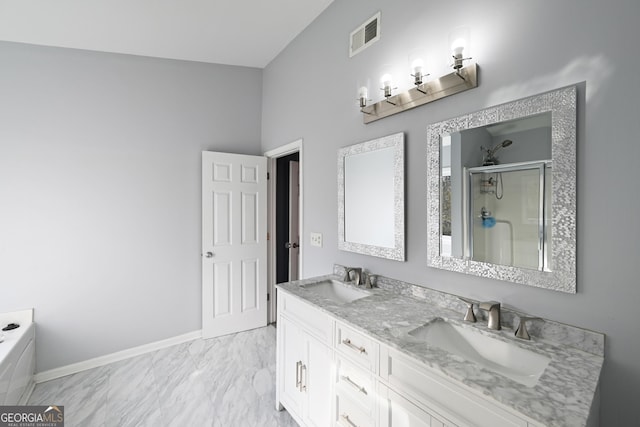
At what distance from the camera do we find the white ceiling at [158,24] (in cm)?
223

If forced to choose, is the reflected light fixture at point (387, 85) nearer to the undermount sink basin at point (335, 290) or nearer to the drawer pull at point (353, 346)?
the undermount sink basin at point (335, 290)

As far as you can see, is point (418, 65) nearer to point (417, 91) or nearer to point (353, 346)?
point (417, 91)

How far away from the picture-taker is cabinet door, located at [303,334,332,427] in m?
1.59

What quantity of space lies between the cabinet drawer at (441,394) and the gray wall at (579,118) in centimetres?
56

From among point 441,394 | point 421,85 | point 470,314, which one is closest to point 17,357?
point 441,394

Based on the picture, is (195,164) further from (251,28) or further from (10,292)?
(10,292)

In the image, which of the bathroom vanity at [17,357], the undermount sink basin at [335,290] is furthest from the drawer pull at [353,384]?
the bathroom vanity at [17,357]

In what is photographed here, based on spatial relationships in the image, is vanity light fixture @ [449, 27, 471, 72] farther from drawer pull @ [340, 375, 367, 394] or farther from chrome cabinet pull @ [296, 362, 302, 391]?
chrome cabinet pull @ [296, 362, 302, 391]

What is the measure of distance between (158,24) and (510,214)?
2.93 m

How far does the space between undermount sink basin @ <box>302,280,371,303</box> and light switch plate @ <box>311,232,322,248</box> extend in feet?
1.59

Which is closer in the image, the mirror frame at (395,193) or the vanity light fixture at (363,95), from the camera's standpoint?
the mirror frame at (395,193)

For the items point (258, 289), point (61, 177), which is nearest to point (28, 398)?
point (61, 177)

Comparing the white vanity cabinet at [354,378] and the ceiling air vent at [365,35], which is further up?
the ceiling air vent at [365,35]

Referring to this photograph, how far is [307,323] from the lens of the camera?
1752 mm
